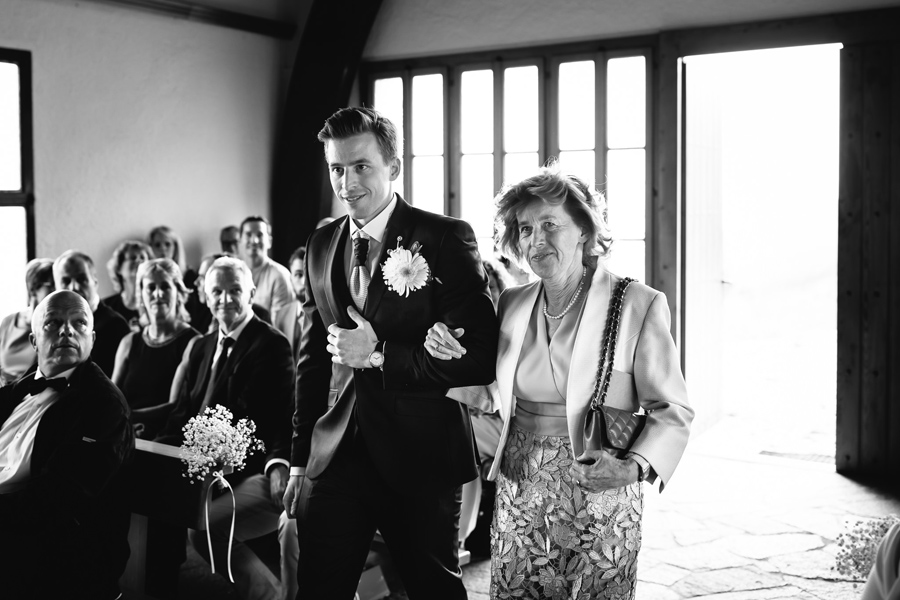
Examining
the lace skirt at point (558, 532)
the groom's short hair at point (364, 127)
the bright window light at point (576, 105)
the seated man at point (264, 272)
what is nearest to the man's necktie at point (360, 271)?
the groom's short hair at point (364, 127)

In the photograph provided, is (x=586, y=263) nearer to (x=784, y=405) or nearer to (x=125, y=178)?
(x=125, y=178)

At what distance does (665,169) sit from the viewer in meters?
6.86

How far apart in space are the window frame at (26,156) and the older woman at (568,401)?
5.24 meters

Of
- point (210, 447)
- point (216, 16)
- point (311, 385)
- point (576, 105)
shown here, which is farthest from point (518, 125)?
point (311, 385)

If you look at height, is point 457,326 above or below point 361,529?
above

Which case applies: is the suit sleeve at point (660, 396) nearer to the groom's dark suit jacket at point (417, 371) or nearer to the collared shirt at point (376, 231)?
the groom's dark suit jacket at point (417, 371)

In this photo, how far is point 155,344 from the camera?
478 cm

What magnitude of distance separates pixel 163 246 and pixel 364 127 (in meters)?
5.21

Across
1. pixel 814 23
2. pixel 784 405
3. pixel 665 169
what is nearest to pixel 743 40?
pixel 814 23

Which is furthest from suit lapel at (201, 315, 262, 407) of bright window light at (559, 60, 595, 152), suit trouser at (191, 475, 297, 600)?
bright window light at (559, 60, 595, 152)

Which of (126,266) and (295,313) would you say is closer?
(295,313)

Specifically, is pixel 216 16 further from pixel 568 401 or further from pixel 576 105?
pixel 568 401

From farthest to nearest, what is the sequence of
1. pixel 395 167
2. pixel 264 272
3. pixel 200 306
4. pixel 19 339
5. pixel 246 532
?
pixel 264 272, pixel 200 306, pixel 19 339, pixel 246 532, pixel 395 167

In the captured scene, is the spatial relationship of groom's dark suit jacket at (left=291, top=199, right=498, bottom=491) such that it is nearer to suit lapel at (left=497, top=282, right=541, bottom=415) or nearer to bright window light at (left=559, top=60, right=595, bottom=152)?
suit lapel at (left=497, top=282, right=541, bottom=415)
